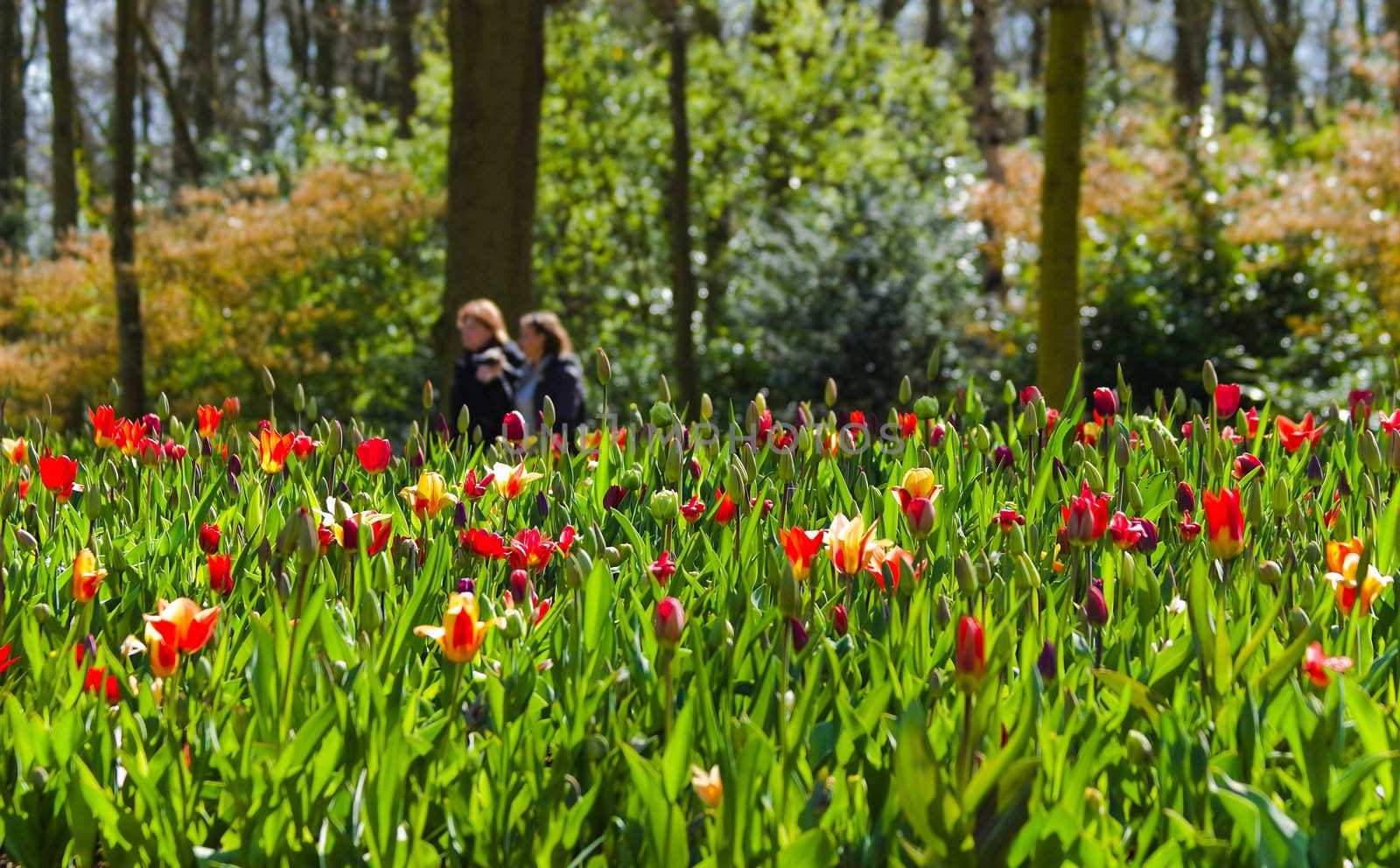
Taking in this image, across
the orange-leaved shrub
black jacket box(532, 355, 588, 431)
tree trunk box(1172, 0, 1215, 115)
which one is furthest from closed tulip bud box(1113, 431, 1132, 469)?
tree trunk box(1172, 0, 1215, 115)

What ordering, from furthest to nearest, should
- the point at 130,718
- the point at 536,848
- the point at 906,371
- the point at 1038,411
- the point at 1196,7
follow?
the point at 1196,7, the point at 906,371, the point at 1038,411, the point at 130,718, the point at 536,848

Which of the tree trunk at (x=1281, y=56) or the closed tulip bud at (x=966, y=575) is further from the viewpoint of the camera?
the tree trunk at (x=1281, y=56)

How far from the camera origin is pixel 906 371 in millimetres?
14031

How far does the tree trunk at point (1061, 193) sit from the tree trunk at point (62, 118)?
1092cm

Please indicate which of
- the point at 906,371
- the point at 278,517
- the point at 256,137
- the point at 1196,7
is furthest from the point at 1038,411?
the point at 1196,7

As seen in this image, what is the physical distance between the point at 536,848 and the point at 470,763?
141 millimetres

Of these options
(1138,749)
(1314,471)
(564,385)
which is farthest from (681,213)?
Answer: (1138,749)

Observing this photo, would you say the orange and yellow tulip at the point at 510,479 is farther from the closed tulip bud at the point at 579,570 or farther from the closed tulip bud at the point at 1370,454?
the closed tulip bud at the point at 1370,454

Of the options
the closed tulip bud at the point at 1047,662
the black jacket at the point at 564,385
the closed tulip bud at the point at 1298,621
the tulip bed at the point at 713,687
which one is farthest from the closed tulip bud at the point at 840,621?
the black jacket at the point at 564,385

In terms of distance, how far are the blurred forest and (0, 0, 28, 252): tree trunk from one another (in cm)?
528

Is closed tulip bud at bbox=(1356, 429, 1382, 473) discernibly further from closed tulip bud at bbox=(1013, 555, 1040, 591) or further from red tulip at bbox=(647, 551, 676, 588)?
red tulip at bbox=(647, 551, 676, 588)

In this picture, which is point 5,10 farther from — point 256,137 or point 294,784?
point 294,784

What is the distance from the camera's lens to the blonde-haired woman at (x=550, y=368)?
789 cm

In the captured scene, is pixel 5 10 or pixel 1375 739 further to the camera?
pixel 5 10
